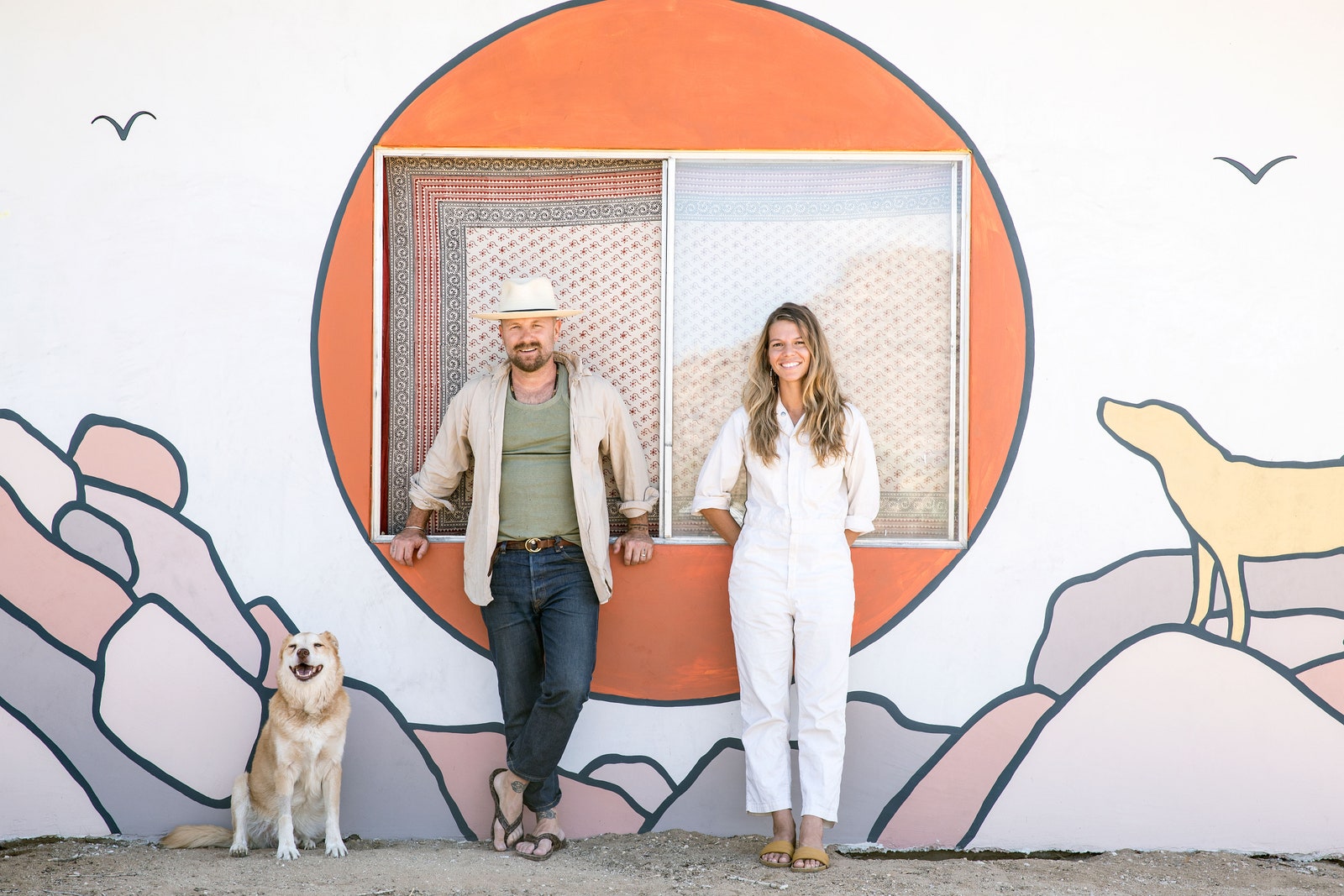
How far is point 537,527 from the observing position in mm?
4039

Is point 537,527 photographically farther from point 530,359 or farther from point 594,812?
point 594,812

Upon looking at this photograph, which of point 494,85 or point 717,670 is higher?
point 494,85

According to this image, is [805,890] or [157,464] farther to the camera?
[157,464]

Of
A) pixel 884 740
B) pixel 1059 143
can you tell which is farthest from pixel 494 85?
pixel 884 740

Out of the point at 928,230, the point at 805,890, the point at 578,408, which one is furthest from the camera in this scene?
the point at 928,230

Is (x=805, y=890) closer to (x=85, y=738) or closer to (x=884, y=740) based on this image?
(x=884, y=740)

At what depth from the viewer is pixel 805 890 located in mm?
3713

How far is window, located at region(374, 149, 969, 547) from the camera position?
173 inches

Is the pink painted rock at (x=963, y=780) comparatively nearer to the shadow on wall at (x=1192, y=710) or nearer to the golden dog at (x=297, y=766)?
the shadow on wall at (x=1192, y=710)

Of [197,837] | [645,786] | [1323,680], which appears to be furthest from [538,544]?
[1323,680]

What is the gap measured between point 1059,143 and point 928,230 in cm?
61

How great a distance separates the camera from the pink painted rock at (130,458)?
4.30m

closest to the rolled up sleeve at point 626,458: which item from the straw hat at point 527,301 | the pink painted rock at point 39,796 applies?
the straw hat at point 527,301

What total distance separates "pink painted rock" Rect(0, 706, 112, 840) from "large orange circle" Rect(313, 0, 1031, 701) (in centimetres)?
157
